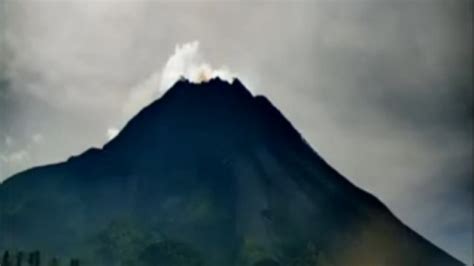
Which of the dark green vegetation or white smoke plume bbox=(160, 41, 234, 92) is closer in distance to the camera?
the dark green vegetation

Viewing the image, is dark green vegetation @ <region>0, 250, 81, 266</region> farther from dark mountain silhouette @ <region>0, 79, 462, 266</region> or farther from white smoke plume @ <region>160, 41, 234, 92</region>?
white smoke plume @ <region>160, 41, 234, 92</region>

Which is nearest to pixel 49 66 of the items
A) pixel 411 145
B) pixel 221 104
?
pixel 221 104

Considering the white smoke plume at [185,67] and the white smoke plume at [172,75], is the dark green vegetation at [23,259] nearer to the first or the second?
the white smoke plume at [172,75]

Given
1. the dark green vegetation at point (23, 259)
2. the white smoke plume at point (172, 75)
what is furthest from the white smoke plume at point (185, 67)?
the dark green vegetation at point (23, 259)

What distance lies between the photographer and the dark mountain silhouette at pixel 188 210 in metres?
6.24

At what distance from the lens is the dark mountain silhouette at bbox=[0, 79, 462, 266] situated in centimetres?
624

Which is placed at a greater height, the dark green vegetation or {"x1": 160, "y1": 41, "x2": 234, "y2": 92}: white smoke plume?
{"x1": 160, "y1": 41, "x2": 234, "y2": 92}: white smoke plume

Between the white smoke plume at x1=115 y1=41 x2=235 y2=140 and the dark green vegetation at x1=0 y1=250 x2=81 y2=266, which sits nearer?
the dark green vegetation at x1=0 y1=250 x2=81 y2=266

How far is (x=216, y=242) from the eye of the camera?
637 cm

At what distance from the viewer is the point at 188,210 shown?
6.29m

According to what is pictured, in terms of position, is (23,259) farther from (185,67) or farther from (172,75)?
(185,67)

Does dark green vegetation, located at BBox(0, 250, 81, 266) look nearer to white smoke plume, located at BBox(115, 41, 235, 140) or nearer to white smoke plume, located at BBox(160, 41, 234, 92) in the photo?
white smoke plume, located at BBox(115, 41, 235, 140)

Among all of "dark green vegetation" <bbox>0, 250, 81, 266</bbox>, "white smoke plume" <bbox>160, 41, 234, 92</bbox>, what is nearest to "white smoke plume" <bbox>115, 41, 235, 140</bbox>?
"white smoke plume" <bbox>160, 41, 234, 92</bbox>

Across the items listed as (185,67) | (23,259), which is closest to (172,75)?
(185,67)
